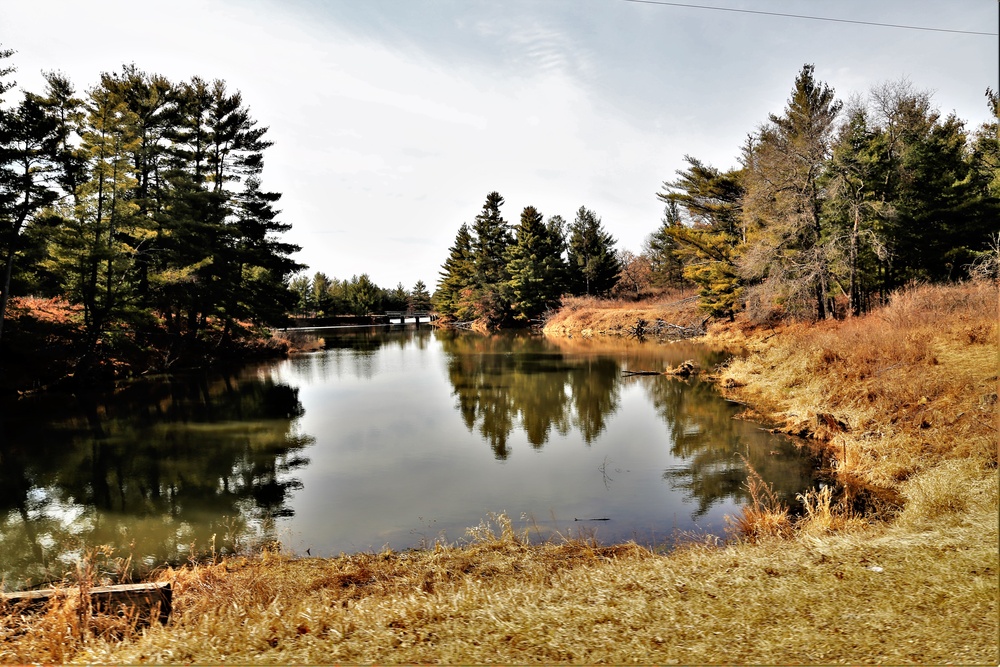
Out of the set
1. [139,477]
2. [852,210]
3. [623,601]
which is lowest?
[139,477]

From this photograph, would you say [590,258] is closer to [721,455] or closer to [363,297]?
[363,297]

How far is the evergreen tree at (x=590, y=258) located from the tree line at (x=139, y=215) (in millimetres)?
37775

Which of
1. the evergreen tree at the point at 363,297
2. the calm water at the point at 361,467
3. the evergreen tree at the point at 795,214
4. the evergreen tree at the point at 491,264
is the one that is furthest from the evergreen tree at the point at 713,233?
the evergreen tree at the point at 363,297

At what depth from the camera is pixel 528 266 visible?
61.1 m

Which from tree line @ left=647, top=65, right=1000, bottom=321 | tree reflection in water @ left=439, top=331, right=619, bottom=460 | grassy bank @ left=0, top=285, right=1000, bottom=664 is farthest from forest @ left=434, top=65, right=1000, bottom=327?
grassy bank @ left=0, top=285, right=1000, bottom=664

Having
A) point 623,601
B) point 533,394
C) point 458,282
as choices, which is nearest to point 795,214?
point 533,394

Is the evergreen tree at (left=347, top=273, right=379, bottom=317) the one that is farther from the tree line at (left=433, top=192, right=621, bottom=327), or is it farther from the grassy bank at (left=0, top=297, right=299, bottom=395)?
the grassy bank at (left=0, top=297, right=299, bottom=395)

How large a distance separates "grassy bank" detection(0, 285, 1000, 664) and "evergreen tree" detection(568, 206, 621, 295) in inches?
2253

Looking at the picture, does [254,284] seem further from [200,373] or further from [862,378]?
[862,378]

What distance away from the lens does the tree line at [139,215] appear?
21.2 metres

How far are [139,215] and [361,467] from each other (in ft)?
74.4

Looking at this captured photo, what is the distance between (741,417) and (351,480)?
10.7 meters

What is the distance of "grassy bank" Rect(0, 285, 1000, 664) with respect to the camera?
355cm

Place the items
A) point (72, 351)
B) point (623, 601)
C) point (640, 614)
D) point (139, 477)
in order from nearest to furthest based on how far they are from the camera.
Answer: point (640, 614)
point (623, 601)
point (139, 477)
point (72, 351)
